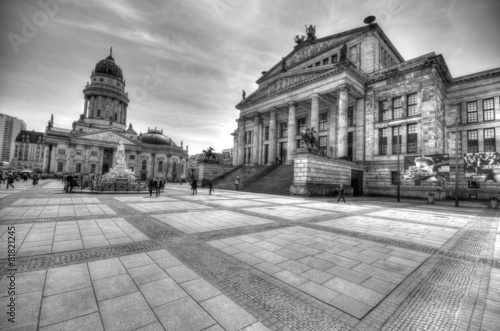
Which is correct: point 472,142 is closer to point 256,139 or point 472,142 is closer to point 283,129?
point 283,129

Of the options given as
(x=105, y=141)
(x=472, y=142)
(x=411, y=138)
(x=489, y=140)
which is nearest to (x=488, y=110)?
(x=489, y=140)

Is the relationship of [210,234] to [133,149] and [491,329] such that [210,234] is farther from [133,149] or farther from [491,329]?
[133,149]

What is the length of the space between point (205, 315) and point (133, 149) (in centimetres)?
8383

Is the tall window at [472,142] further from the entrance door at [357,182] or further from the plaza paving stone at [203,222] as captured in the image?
the plaza paving stone at [203,222]

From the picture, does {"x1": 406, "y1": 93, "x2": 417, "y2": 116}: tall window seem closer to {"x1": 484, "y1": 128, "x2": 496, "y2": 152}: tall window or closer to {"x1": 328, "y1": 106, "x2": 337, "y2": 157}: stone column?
{"x1": 484, "y1": 128, "x2": 496, "y2": 152}: tall window

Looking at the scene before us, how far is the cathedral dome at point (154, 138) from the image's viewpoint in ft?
291

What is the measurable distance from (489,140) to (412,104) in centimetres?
962

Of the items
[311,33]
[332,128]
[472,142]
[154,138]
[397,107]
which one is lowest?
[472,142]

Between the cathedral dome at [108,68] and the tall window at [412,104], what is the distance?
296 ft

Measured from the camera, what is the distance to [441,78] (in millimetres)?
28531

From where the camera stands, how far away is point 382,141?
99.0ft

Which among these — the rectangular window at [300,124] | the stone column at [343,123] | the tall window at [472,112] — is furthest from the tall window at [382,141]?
the rectangular window at [300,124]

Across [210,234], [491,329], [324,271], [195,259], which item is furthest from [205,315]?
[210,234]

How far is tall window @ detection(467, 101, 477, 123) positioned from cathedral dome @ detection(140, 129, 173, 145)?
290 ft
